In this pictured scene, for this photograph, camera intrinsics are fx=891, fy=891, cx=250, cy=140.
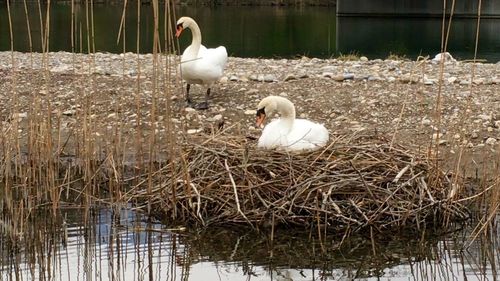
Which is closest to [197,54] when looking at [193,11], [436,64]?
[436,64]

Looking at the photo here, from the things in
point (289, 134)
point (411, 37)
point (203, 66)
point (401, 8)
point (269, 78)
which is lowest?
point (411, 37)

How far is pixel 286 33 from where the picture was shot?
106 ft

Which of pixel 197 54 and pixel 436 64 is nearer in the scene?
pixel 197 54

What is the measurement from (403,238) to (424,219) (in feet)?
0.98

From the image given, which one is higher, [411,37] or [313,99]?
[313,99]

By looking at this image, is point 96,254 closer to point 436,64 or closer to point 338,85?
point 338,85

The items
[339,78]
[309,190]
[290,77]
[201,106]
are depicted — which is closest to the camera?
[309,190]

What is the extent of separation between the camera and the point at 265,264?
6379 mm

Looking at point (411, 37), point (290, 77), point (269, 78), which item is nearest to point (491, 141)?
point (290, 77)

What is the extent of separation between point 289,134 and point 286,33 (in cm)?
2498

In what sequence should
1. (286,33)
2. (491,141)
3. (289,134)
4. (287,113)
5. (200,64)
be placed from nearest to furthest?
1. (289,134)
2. (287,113)
3. (491,141)
4. (200,64)
5. (286,33)

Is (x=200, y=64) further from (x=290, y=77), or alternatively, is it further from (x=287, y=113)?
(x=287, y=113)

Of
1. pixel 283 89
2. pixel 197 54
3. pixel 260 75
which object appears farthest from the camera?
pixel 260 75

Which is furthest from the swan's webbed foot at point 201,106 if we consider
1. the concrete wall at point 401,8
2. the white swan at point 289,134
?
the concrete wall at point 401,8
